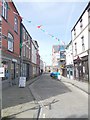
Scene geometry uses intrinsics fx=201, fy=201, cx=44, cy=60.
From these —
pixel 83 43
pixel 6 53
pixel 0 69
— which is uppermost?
pixel 83 43

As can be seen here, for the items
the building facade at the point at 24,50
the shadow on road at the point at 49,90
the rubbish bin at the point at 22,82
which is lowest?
the shadow on road at the point at 49,90

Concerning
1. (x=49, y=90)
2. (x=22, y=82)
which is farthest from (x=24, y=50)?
(x=49, y=90)

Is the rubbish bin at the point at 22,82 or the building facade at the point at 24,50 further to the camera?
the building facade at the point at 24,50

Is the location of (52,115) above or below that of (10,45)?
below

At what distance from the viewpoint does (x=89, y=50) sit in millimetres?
23203

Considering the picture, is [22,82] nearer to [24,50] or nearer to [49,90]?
[49,90]

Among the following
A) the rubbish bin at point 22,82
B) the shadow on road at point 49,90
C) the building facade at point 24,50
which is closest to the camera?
the shadow on road at point 49,90

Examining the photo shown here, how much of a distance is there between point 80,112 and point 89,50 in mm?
15475

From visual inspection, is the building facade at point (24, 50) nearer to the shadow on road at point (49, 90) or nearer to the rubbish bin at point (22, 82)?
the shadow on road at point (49, 90)

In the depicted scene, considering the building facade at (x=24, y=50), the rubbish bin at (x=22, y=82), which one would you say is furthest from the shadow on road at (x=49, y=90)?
the building facade at (x=24, y=50)

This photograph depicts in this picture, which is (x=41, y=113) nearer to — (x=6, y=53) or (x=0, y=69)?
(x=0, y=69)

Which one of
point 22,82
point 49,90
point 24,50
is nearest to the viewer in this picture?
point 49,90

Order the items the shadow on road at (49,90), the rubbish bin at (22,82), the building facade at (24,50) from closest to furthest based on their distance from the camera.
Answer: the shadow on road at (49,90), the rubbish bin at (22,82), the building facade at (24,50)

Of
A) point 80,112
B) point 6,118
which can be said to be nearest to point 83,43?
point 80,112
